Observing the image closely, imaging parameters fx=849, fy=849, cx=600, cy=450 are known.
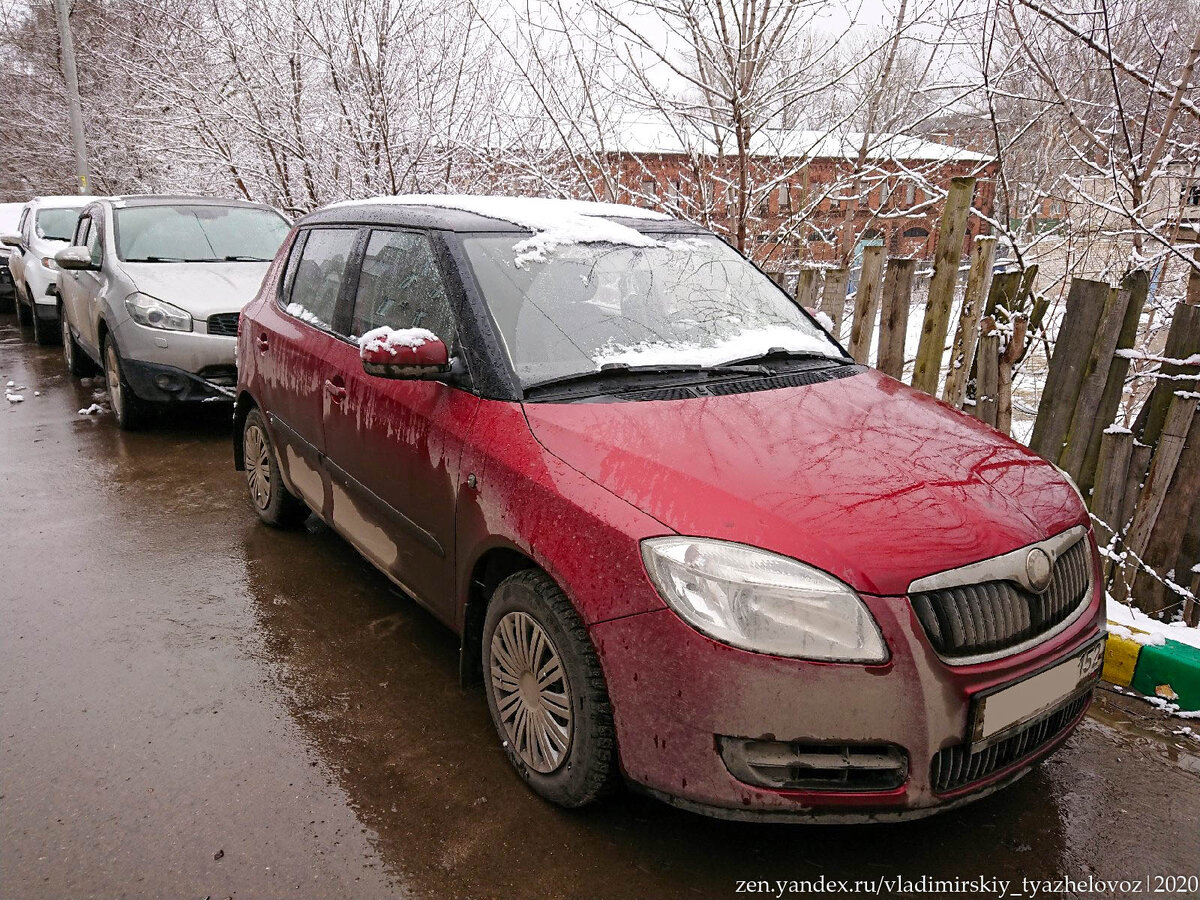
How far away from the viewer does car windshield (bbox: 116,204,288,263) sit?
288 inches

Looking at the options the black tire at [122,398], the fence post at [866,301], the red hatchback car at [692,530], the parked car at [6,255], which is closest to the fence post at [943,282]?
the fence post at [866,301]

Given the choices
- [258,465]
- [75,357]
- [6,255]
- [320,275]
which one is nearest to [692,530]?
[320,275]

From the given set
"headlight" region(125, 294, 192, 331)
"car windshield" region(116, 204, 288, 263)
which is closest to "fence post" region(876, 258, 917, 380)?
"headlight" region(125, 294, 192, 331)

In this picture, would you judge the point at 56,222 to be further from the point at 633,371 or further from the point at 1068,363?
the point at 1068,363

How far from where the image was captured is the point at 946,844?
8.16 feet

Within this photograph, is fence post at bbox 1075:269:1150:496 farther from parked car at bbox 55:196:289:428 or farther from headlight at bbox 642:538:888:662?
parked car at bbox 55:196:289:428

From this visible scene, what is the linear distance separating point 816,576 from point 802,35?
5106 mm

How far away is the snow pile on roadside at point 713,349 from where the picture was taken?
2.96 m

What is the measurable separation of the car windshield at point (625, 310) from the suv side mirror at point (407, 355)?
243 mm

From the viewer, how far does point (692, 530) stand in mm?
2174

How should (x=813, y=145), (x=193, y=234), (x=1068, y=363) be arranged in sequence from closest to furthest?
(x=1068, y=363), (x=813, y=145), (x=193, y=234)

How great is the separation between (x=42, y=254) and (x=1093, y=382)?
39.2 feet

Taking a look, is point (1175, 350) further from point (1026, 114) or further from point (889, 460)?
point (1026, 114)

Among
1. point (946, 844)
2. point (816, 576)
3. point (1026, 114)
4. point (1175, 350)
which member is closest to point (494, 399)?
point (816, 576)
